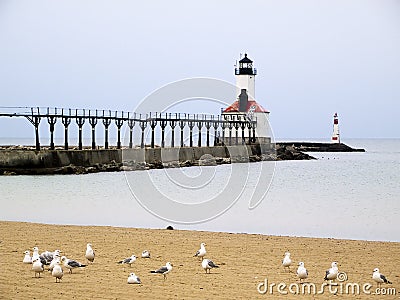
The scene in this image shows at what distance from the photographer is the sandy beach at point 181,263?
25.9 ft

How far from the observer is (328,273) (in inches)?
328

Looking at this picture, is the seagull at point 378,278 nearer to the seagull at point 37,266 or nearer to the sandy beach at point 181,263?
the sandy beach at point 181,263

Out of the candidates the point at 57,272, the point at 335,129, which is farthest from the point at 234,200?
the point at 335,129

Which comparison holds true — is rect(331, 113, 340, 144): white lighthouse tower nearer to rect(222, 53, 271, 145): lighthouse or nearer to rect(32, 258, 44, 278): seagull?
rect(222, 53, 271, 145): lighthouse

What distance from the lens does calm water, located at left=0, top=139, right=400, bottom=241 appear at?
55.8ft

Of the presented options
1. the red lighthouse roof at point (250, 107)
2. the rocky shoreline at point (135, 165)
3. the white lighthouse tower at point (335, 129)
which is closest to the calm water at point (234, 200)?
the rocky shoreline at point (135, 165)

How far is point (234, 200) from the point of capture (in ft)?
82.8

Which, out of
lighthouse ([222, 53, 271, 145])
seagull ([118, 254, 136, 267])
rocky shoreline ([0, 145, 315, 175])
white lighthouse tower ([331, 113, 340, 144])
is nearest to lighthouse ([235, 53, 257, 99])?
lighthouse ([222, 53, 271, 145])

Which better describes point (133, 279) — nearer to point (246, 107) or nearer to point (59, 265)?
point (59, 265)

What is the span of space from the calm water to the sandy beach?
127 inches

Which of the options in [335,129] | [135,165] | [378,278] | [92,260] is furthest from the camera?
[335,129]

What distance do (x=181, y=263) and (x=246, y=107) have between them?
41437 mm

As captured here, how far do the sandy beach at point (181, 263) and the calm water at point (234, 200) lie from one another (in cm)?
324

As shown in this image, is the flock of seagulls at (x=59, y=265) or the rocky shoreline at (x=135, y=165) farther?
the rocky shoreline at (x=135, y=165)
